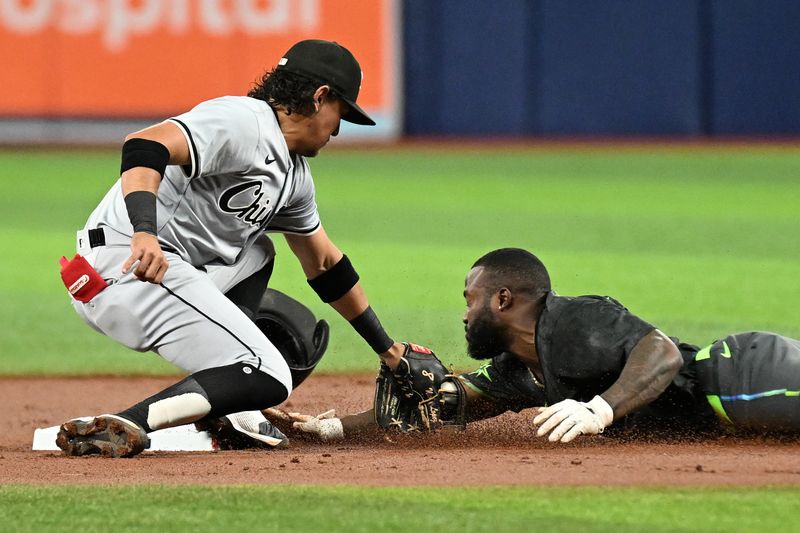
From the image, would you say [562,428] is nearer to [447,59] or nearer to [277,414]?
[277,414]

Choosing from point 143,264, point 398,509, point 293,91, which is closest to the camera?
point 398,509

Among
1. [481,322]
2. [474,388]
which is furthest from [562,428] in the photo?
[474,388]

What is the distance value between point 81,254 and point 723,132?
17.5 m

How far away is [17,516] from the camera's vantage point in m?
3.64

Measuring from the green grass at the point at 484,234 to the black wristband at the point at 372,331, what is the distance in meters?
1.73

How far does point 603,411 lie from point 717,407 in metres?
0.51

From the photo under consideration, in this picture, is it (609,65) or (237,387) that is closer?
(237,387)

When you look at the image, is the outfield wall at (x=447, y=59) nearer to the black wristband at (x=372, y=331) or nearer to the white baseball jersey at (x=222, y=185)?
the black wristband at (x=372, y=331)

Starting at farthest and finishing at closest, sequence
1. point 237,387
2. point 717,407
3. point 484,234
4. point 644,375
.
→ point 484,234 < point 717,407 < point 237,387 < point 644,375

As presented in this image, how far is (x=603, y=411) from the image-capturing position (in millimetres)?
4457

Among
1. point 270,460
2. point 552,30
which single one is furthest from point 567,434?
point 552,30

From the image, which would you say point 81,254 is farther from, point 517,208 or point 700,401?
point 517,208

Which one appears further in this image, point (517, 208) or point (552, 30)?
point (552, 30)

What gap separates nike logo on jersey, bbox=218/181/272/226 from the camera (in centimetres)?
492
